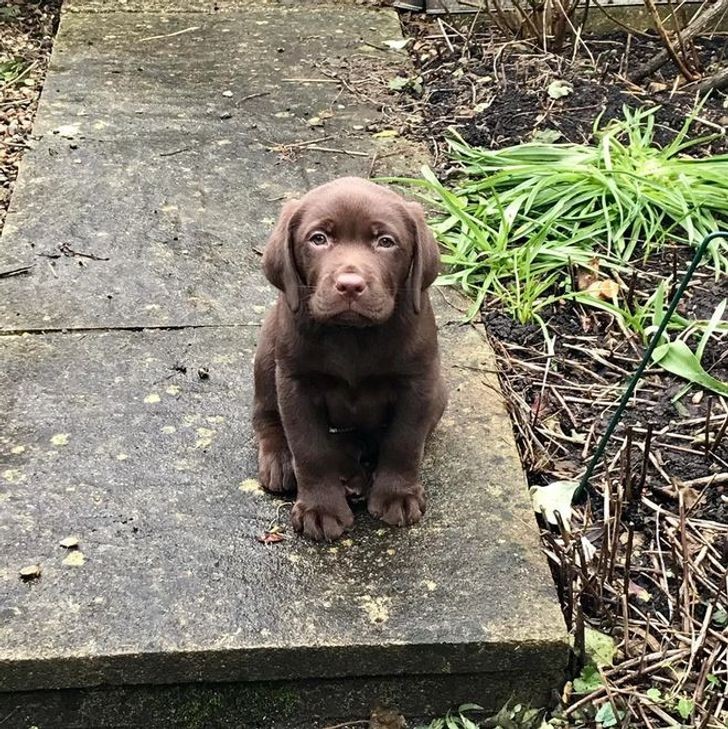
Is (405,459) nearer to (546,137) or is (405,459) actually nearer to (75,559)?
(75,559)

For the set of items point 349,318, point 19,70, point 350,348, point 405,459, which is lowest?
point 19,70

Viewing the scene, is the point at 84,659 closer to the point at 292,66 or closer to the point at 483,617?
the point at 483,617

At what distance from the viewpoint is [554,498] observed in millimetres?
3182

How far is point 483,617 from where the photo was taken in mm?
2631

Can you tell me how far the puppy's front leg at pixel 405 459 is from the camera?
9.46 ft

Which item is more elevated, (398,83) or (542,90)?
(542,90)

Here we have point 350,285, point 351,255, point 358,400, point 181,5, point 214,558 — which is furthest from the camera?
point 181,5

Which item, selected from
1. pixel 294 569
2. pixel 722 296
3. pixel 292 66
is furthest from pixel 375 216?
pixel 292 66

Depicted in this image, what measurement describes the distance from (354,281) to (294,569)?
30.7 inches

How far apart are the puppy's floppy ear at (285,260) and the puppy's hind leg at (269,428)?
0.24m

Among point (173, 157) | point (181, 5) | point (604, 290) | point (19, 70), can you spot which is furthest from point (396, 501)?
point (181, 5)

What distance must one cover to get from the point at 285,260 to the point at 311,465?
0.56 m

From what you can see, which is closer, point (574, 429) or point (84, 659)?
point (84, 659)

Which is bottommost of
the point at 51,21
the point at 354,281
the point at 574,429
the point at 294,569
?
the point at 51,21
